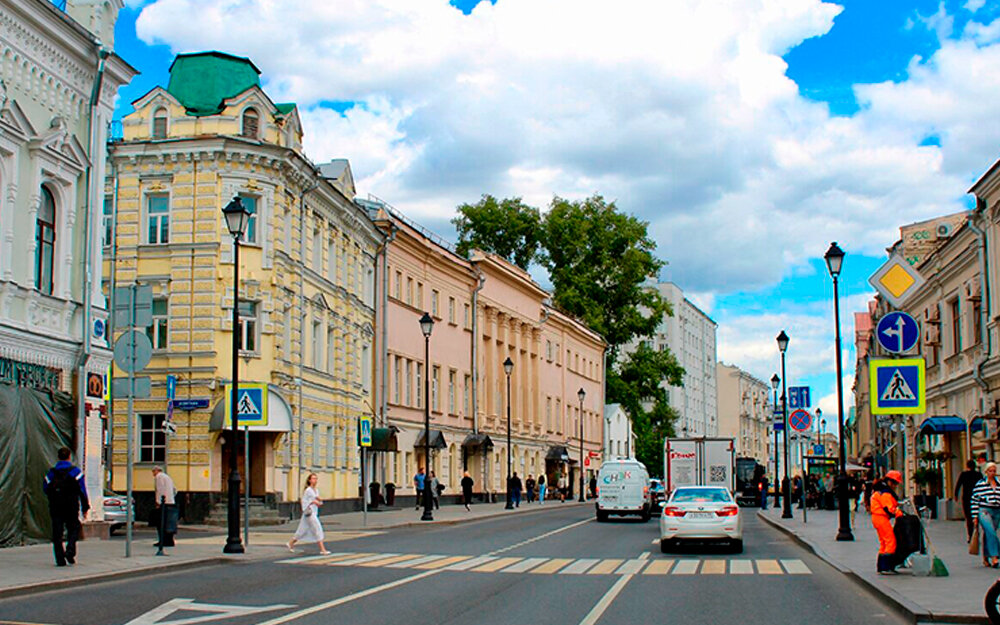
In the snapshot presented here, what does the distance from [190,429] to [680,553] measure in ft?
58.0

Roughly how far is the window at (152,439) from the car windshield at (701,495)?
59.9 ft

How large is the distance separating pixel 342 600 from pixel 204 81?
26.9 metres

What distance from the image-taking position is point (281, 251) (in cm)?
3809

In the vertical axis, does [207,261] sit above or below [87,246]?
above

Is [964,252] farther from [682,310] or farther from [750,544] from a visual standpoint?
[682,310]

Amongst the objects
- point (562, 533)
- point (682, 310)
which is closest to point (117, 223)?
point (562, 533)

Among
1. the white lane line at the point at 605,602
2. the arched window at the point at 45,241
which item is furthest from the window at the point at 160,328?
the white lane line at the point at 605,602

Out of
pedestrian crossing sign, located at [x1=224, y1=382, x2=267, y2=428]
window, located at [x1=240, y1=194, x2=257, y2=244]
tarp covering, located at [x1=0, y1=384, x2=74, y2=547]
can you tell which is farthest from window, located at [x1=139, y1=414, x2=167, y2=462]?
pedestrian crossing sign, located at [x1=224, y1=382, x2=267, y2=428]

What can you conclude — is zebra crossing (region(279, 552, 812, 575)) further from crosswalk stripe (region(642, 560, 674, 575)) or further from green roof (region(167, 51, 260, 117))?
green roof (region(167, 51, 260, 117))

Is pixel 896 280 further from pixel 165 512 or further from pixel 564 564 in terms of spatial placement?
pixel 165 512

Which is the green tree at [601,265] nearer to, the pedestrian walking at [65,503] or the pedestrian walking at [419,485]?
the pedestrian walking at [419,485]

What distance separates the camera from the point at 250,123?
1490 inches

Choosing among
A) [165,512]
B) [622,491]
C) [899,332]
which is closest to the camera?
[899,332]

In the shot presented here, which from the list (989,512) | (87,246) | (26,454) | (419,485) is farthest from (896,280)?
(419,485)
